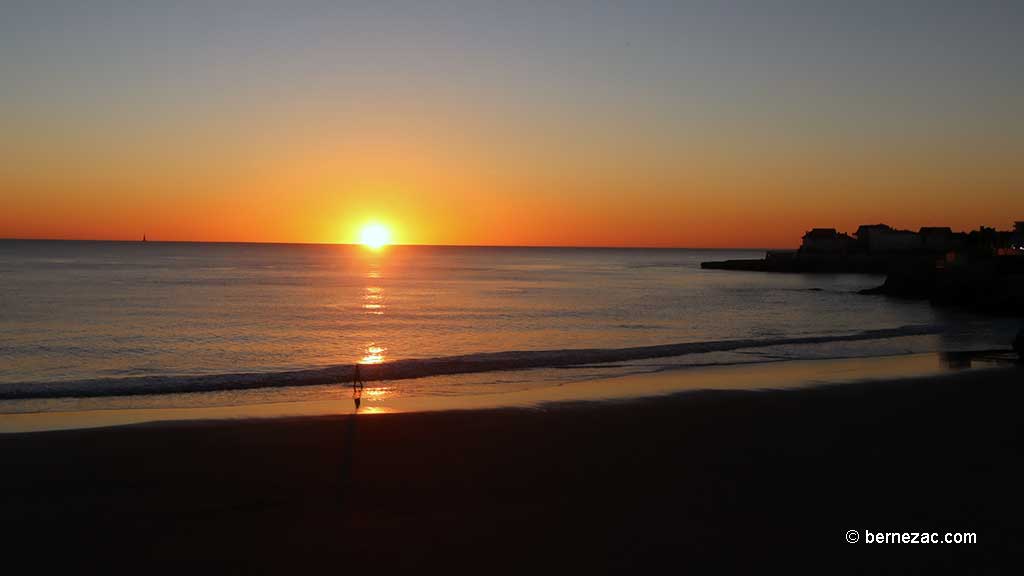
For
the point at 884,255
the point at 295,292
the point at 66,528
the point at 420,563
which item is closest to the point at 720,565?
the point at 420,563

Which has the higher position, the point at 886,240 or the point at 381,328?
the point at 886,240

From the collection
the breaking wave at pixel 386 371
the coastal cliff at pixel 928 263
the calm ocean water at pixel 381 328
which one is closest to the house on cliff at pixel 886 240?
the coastal cliff at pixel 928 263

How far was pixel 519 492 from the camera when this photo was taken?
33.6ft

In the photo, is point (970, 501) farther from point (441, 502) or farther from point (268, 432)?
point (268, 432)

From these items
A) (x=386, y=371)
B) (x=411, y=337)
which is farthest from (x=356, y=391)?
(x=411, y=337)

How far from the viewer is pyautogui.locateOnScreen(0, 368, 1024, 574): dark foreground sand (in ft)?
26.7

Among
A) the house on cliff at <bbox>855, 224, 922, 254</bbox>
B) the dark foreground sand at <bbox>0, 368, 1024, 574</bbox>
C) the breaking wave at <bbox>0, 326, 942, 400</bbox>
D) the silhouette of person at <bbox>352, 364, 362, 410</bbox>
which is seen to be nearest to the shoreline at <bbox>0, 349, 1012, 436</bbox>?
the silhouette of person at <bbox>352, 364, 362, 410</bbox>

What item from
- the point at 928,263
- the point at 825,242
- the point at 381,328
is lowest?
the point at 381,328

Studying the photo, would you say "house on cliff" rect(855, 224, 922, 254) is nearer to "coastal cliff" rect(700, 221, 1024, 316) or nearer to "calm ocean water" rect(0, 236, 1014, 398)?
"coastal cliff" rect(700, 221, 1024, 316)

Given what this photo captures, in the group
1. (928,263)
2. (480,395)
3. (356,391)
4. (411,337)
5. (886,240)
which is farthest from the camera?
(886,240)

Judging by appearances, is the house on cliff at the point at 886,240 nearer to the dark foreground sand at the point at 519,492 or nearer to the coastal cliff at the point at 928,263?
the coastal cliff at the point at 928,263

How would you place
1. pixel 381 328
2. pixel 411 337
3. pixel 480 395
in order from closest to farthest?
pixel 480 395, pixel 411 337, pixel 381 328

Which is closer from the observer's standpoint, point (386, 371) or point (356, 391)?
point (356, 391)

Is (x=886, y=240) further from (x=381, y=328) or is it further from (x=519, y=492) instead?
(x=519, y=492)
